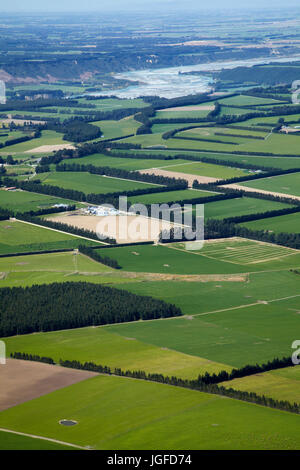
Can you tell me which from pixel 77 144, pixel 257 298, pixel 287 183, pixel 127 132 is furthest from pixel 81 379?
pixel 127 132

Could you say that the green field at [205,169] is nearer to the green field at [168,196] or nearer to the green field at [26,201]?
the green field at [168,196]

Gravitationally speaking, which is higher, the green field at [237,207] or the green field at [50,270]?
the green field at [237,207]

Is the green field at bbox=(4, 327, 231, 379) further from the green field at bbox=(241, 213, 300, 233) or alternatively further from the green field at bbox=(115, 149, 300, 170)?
the green field at bbox=(115, 149, 300, 170)

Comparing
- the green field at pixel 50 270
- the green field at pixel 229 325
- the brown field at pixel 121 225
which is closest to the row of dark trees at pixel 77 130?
the brown field at pixel 121 225

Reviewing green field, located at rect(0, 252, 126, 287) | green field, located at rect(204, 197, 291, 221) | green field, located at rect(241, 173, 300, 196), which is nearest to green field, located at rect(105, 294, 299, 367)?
green field, located at rect(0, 252, 126, 287)

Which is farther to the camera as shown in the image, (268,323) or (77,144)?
(77,144)

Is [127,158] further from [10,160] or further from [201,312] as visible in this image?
[201,312]

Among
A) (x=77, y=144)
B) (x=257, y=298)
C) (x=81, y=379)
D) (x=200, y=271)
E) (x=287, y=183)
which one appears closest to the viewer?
(x=81, y=379)
